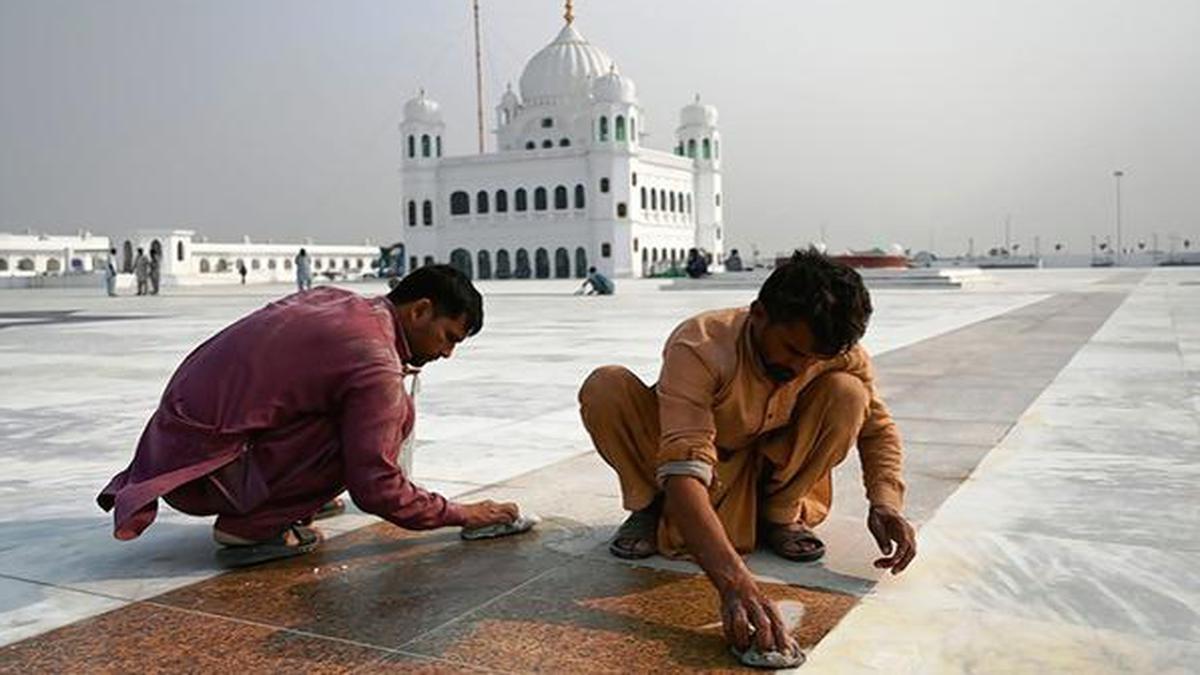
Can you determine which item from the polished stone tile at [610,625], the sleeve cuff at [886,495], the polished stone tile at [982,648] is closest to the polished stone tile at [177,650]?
the polished stone tile at [610,625]

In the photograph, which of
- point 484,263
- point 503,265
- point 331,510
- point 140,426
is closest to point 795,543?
point 331,510

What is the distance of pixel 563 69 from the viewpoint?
5588cm

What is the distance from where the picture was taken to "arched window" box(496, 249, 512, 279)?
54344mm

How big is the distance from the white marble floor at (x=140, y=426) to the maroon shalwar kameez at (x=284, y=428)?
0.22 meters

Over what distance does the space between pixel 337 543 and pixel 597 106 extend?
50.0 meters

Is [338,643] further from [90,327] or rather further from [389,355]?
[90,327]

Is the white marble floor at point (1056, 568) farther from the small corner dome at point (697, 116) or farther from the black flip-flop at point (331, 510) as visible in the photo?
the small corner dome at point (697, 116)

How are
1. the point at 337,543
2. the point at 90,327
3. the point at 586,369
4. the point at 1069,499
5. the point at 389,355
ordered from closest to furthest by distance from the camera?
the point at 389,355 < the point at 337,543 < the point at 1069,499 < the point at 586,369 < the point at 90,327

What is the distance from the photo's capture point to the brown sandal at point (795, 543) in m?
2.62

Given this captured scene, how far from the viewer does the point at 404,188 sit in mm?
56625

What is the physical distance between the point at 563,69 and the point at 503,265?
11021 millimetres

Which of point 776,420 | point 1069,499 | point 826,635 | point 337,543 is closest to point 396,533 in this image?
point 337,543

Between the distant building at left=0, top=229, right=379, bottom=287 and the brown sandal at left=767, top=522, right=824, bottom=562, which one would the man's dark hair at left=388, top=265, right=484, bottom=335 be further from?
the distant building at left=0, top=229, right=379, bottom=287

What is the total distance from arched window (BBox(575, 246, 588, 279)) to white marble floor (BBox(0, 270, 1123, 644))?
4036 centimetres
